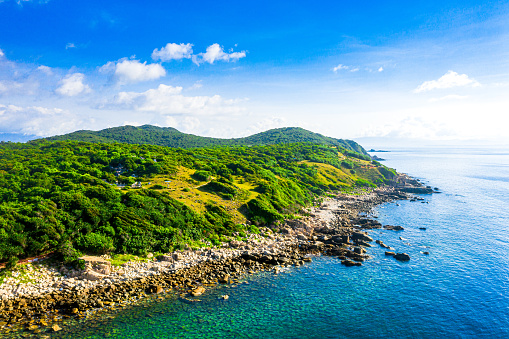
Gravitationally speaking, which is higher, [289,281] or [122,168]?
[122,168]

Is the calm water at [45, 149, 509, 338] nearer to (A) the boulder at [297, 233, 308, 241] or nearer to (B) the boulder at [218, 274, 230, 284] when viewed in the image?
(B) the boulder at [218, 274, 230, 284]

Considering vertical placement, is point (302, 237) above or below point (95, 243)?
below

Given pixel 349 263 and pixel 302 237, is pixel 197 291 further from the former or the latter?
pixel 302 237

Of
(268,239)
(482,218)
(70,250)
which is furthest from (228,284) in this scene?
(482,218)

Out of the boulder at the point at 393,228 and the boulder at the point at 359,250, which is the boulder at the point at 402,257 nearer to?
the boulder at the point at 359,250

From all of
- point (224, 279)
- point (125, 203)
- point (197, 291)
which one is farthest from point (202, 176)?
point (197, 291)

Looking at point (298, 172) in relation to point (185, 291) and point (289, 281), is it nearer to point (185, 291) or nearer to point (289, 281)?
point (289, 281)

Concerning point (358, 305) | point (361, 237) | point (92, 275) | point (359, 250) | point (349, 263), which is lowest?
point (358, 305)
